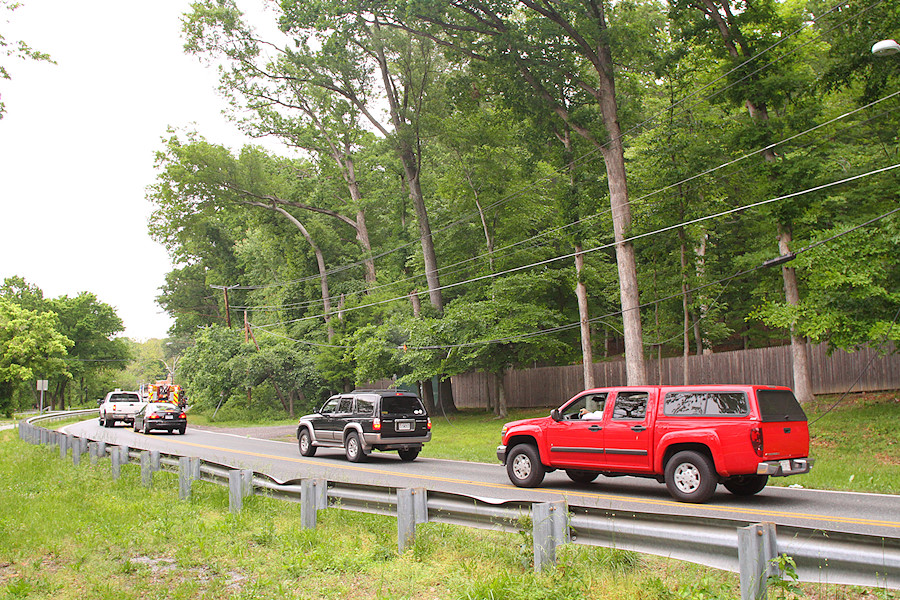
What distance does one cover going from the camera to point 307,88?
42.1 metres

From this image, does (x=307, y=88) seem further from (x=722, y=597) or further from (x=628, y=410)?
(x=722, y=597)

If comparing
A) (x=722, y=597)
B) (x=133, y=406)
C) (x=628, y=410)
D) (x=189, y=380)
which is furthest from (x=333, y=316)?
(x=722, y=597)

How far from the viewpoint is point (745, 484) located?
11414 millimetres

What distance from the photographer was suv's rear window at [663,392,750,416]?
10539 mm

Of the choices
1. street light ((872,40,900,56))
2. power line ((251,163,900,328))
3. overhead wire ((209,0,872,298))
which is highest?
overhead wire ((209,0,872,298))

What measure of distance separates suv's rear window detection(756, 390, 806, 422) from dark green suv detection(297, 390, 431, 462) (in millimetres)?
9777

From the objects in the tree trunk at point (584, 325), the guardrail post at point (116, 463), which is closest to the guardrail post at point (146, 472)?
the guardrail post at point (116, 463)

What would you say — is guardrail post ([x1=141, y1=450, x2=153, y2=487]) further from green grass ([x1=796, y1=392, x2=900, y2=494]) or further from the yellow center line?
green grass ([x1=796, y1=392, x2=900, y2=494])

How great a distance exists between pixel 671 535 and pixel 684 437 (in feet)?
18.8

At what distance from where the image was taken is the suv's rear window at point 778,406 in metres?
10.4

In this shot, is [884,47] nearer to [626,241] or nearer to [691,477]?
[691,477]

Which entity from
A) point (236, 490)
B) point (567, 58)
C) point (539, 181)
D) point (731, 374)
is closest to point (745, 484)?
point (236, 490)

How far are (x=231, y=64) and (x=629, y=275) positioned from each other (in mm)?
27238

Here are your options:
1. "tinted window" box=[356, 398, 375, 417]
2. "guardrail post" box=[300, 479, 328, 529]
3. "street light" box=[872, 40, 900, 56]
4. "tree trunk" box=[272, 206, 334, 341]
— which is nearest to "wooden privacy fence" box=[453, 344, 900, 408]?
"street light" box=[872, 40, 900, 56]
